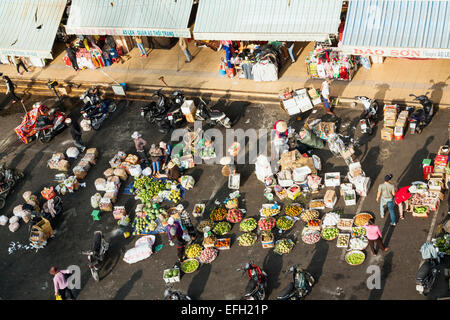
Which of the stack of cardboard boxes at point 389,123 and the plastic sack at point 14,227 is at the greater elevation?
the stack of cardboard boxes at point 389,123

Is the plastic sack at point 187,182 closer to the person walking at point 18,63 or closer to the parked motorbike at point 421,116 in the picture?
the parked motorbike at point 421,116

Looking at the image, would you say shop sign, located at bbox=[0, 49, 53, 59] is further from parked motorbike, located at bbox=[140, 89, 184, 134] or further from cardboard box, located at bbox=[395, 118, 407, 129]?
cardboard box, located at bbox=[395, 118, 407, 129]

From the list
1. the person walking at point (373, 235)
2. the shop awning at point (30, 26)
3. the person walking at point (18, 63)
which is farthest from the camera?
the person walking at point (18, 63)

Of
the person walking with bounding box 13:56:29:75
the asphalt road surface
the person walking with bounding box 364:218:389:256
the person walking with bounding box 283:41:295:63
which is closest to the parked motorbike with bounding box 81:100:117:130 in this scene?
the asphalt road surface

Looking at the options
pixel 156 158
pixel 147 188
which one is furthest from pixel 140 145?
pixel 147 188

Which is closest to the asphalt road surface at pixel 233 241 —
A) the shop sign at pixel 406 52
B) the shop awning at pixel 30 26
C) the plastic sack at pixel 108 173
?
the plastic sack at pixel 108 173

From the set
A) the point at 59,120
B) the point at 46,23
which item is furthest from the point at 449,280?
the point at 46,23
